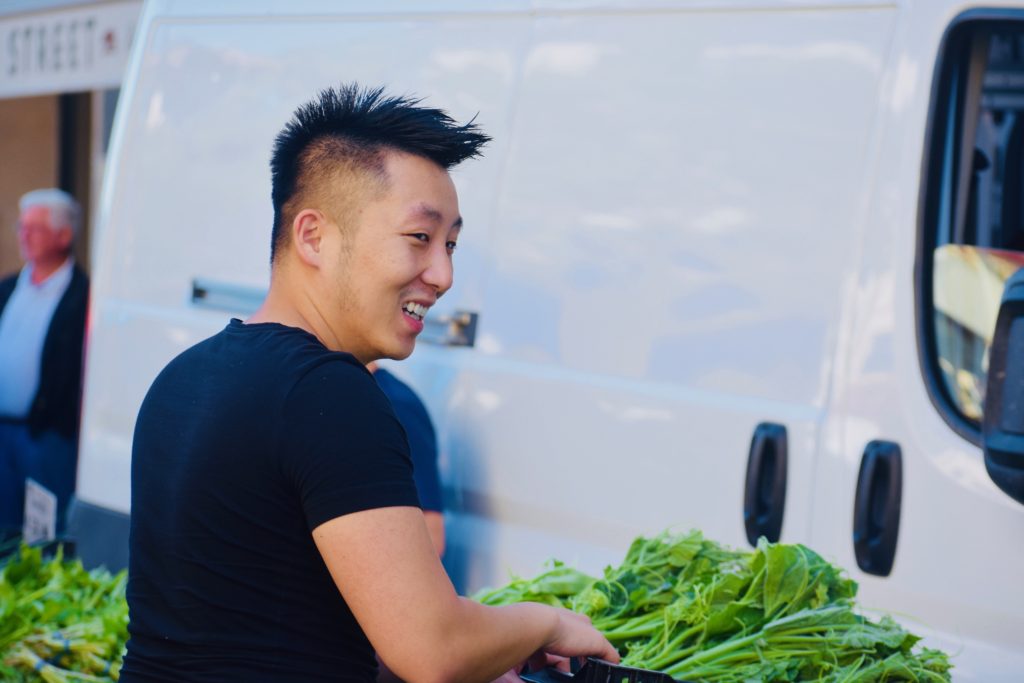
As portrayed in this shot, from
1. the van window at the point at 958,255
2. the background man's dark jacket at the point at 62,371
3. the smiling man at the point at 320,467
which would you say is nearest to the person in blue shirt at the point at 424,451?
the van window at the point at 958,255

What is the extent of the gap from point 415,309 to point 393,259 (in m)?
0.09

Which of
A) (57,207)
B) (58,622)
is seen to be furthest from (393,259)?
(57,207)

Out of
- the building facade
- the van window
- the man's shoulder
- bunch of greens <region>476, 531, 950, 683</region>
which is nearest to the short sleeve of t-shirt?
the man's shoulder

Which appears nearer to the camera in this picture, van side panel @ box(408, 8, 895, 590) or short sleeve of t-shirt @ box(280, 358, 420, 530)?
short sleeve of t-shirt @ box(280, 358, 420, 530)

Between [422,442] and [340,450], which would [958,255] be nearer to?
[422,442]

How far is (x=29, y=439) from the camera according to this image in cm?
685

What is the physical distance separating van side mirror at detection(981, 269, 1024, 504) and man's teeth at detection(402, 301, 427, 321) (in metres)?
0.99

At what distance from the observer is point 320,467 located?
5.51ft

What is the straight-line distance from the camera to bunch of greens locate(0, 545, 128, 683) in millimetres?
3377

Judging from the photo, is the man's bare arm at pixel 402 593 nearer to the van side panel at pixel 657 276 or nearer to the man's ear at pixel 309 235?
the man's ear at pixel 309 235

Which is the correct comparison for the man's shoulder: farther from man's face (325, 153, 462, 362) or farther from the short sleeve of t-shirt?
man's face (325, 153, 462, 362)

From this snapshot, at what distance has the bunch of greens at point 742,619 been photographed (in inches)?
86.9

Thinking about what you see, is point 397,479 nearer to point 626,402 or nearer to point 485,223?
point 626,402

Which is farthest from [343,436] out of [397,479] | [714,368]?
[714,368]
